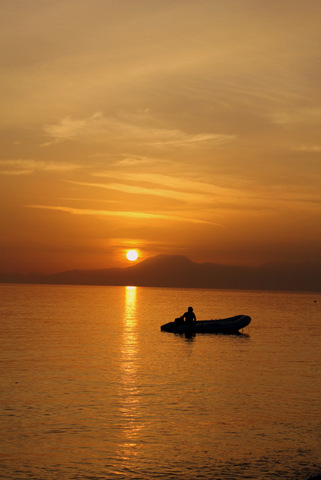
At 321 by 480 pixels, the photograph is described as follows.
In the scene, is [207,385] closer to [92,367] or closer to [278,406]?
[278,406]

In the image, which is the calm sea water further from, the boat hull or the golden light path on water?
the boat hull

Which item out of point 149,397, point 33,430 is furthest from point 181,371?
point 33,430

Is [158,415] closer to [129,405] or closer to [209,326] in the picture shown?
[129,405]

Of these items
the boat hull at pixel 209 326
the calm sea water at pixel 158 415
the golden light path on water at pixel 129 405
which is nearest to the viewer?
the calm sea water at pixel 158 415

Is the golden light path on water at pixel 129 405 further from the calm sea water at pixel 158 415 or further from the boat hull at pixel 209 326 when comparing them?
the boat hull at pixel 209 326

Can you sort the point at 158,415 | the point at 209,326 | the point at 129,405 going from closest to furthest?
the point at 158,415, the point at 129,405, the point at 209,326

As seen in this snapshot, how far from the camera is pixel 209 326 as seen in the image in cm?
6375

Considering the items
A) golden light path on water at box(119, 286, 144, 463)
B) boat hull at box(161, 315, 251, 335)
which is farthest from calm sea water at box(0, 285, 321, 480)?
boat hull at box(161, 315, 251, 335)

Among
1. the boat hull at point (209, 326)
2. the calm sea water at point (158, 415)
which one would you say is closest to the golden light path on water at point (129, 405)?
the calm sea water at point (158, 415)

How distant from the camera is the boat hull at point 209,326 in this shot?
6175 cm

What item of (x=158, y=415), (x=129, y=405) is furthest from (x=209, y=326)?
(x=158, y=415)

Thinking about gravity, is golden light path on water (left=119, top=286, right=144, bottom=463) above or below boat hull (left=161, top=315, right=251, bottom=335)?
below

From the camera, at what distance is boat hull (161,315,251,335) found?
61750 mm

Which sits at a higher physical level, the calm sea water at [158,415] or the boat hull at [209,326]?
the boat hull at [209,326]
